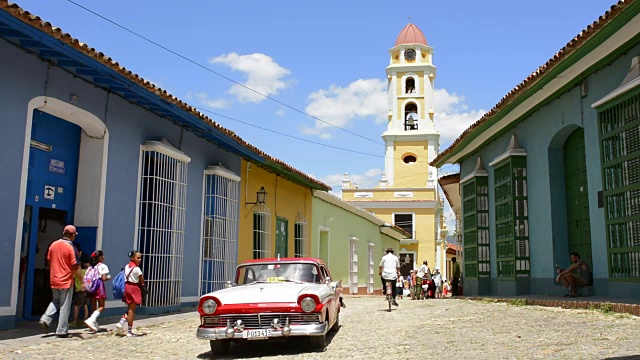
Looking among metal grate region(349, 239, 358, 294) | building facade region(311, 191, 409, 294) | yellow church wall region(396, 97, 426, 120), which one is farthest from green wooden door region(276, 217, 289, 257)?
yellow church wall region(396, 97, 426, 120)

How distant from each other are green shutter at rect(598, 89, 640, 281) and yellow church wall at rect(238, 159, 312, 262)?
8636 millimetres

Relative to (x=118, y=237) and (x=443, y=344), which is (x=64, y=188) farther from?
(x=443, y=344)

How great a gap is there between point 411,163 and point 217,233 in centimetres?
3118

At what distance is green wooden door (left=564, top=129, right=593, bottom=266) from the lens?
11664mm

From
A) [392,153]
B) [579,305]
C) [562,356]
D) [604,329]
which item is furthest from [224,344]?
[392,153]

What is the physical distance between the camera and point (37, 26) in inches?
300

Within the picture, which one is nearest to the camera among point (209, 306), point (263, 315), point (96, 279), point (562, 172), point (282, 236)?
point (263, 315)

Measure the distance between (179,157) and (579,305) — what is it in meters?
7.46

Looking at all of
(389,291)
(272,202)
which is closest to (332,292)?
(389,291)

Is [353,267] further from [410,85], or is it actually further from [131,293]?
[410,85]

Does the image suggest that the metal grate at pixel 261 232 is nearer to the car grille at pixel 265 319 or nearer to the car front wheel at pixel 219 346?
the car front wheel at pixel 219 346

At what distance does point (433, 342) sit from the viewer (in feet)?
24.2

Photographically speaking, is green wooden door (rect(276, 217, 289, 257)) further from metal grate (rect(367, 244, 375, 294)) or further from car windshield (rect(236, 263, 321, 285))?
metal grate (rect(367, 244, 375, 294))

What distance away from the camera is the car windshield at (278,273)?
846cm
